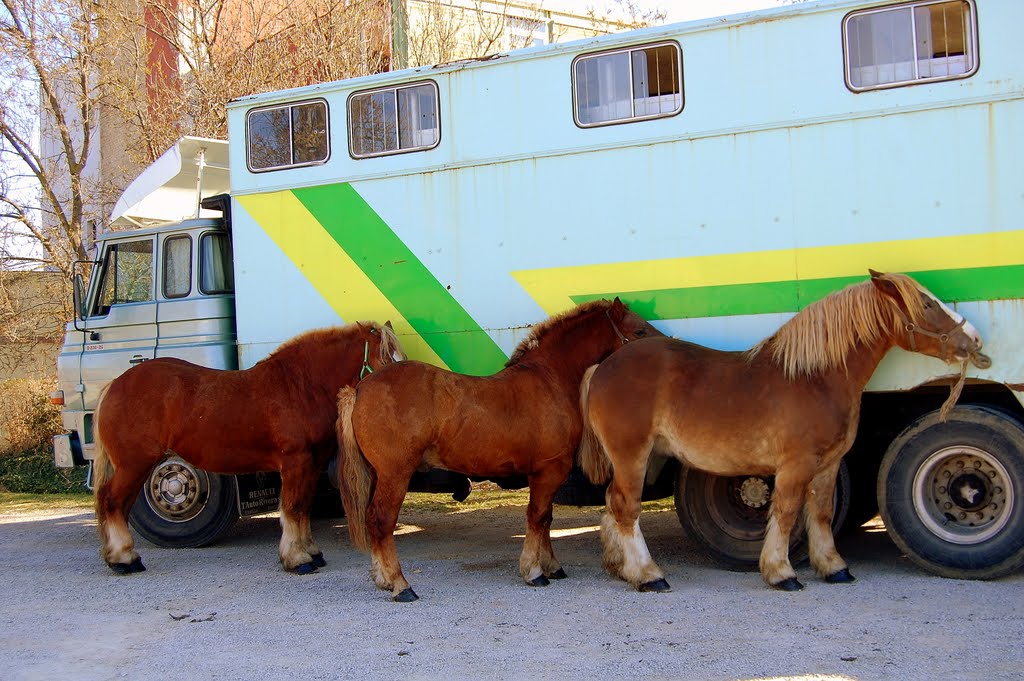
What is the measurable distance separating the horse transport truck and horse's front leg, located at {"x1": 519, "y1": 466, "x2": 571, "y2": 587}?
2.52 ft

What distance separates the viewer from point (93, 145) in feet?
60.7

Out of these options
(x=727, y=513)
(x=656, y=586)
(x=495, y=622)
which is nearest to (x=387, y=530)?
(x=495, y=622)

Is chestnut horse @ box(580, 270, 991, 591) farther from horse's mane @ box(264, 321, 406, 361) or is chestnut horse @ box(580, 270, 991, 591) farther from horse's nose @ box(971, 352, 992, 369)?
horse's mane @ box(264, 321, 406, 361)

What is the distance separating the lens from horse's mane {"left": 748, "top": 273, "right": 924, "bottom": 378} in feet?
20.6

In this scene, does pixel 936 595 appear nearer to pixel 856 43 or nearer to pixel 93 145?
pixel 856 43

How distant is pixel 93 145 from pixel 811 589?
1643 centimetres

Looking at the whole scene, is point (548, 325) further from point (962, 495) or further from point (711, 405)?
point (962, 495)

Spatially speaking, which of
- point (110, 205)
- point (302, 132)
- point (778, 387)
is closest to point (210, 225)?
point (302, 132)

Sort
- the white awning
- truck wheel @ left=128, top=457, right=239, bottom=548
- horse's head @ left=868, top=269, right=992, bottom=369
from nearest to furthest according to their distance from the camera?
horse's head @ left=868, top=269, right=992, bottom=369
truck wheel @ left=128, top=457, right=239, bottom=548
the white awning

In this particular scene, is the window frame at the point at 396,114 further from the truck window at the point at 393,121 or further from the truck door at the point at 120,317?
the truck door at the point at 120,317

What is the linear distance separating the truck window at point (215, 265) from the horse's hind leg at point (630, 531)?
13.9 ft

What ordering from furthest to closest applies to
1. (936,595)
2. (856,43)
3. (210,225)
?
(210,225) → (856,43) → (936,595)

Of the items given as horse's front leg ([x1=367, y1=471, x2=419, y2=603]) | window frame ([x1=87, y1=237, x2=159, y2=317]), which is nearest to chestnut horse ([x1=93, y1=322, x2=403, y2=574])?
horse's front leg ([x1=367, y1=471, x2=419, y2=603])

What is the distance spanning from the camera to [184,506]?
8727 millimetres
